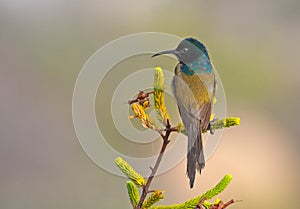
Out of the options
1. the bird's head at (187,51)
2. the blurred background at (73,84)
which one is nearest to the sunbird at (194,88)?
the bird's head at (187,51)

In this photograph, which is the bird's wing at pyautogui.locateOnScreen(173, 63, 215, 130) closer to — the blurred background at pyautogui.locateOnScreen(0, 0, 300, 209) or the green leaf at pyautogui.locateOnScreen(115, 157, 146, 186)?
the green leaf at pyautogui.locateOnScreen(115, 157, 146, 186)

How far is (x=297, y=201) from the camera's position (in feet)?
4.86

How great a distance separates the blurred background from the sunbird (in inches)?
38.9

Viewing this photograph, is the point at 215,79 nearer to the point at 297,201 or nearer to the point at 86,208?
the point at 86,208

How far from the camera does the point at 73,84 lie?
1409 millimetres

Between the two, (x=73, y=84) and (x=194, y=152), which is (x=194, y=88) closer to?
(x=194, y=152)

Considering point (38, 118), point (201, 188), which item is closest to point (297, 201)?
point (201, 188)

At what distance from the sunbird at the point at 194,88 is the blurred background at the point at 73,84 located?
988 millimetres

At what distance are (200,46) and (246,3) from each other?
1.27 m

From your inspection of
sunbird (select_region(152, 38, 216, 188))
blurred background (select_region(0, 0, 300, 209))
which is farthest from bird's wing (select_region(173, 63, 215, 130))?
blurred background (select_region(0, 0, 300, 209))

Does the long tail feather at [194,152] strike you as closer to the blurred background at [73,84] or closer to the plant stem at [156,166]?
the plant stem at [156,166]

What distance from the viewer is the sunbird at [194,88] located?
354 millimetres

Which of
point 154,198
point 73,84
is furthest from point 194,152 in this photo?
point 73,84

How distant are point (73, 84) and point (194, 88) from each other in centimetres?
107
